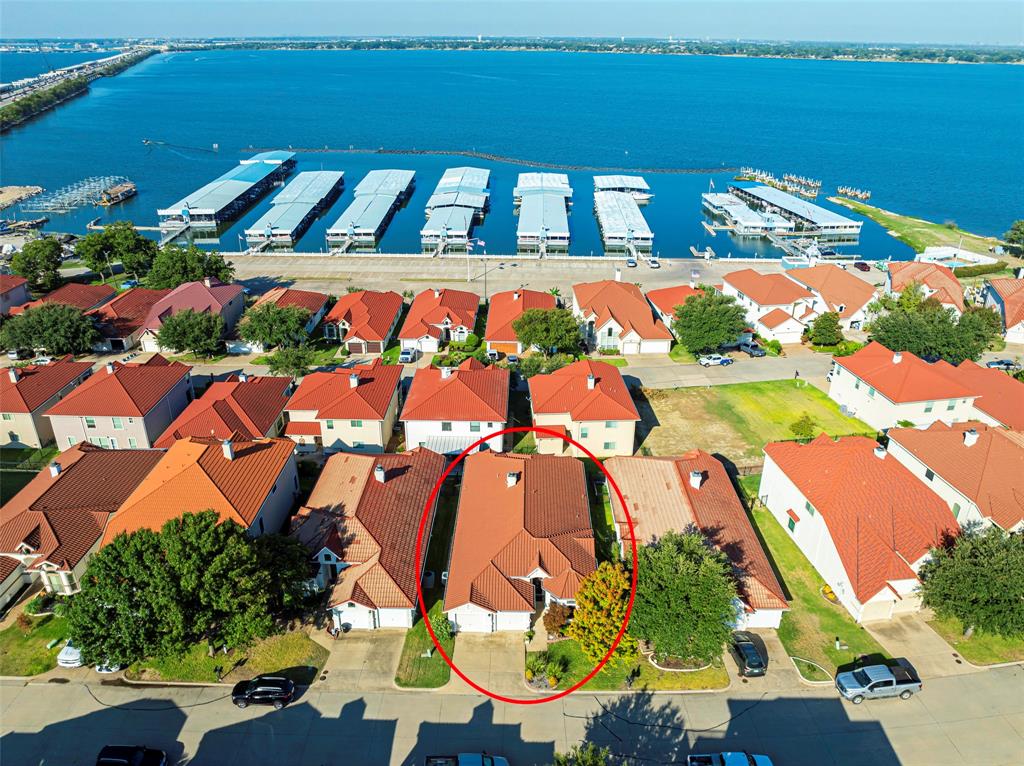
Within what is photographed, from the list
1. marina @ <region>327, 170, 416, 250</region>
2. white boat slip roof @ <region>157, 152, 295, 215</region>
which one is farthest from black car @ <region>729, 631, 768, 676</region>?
white boat slip roof @ <region>157, 152, 295, 215</region>

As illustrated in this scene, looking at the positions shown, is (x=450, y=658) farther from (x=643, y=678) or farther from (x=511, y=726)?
(x=643, y=678)

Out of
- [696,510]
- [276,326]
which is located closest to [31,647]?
[696,510]

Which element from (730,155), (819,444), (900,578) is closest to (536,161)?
(730,155)

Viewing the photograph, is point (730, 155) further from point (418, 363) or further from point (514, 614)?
point (514, 614)

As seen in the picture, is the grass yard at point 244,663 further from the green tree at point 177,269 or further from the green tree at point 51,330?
the green tree at point 177,269

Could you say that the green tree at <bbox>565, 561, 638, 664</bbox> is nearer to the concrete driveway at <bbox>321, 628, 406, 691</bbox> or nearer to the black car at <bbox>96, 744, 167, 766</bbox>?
the concrete driveway at <bbox>321, 628, 406, 691</bbox>

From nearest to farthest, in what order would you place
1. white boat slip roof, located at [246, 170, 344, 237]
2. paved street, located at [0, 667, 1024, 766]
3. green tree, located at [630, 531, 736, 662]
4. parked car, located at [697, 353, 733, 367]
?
paved street, located at [0, 667, 1024, 766] < green tree, located at [630, 531, 736, 662] < parked car, located at [697, 353, 733, 367] < white boat slip roof, located at [246, 170, 344, 237]
